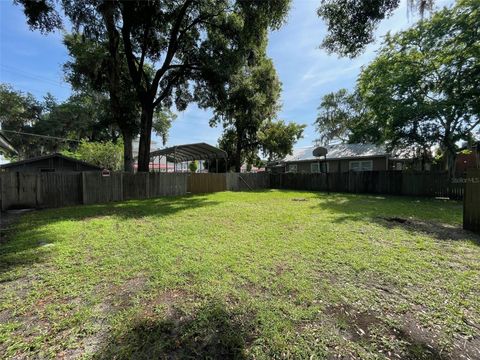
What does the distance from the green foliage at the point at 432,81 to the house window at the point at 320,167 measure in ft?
22.1

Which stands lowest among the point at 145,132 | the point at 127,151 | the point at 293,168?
the point at 293,168

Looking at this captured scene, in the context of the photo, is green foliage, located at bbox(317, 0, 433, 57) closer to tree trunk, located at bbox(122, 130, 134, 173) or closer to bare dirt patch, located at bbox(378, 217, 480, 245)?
bare dirt patch, located at bbox(378, 217, 480, 245)

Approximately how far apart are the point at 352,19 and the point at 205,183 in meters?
13.3

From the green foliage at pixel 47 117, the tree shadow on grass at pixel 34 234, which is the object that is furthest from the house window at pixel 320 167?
the green foliage at pixel 47 117

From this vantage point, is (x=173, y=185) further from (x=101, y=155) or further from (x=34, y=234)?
(x=101, y=155)

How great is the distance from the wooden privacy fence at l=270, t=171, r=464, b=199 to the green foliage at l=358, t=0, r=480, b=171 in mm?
1585

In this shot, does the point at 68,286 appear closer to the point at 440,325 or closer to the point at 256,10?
the point at 440,325

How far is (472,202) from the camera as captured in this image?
5.77m

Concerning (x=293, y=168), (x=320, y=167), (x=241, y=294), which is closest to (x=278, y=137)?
(x=293, y=168)

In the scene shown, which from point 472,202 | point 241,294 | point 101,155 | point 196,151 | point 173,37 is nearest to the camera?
point 241,294

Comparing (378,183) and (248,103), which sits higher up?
(248,103)

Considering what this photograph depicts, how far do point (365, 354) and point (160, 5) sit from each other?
48.9 ft

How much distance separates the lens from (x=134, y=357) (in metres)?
1.96

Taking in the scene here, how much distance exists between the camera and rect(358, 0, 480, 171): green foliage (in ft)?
39.6
